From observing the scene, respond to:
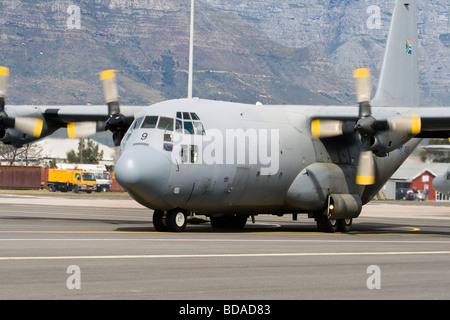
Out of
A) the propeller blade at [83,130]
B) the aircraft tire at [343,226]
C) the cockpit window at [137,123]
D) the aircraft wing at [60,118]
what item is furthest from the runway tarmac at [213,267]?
the propeller blade at [83,130]

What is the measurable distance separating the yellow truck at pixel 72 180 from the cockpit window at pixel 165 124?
2932 inches

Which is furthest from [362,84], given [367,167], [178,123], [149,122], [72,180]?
[72,180]

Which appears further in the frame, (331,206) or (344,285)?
(331,206)

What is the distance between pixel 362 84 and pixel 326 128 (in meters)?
2.06

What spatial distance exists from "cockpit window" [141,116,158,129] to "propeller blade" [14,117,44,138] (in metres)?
8.01

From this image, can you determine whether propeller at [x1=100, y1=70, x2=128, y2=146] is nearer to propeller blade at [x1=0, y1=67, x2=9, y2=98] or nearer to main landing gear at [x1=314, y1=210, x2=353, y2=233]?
propeller blade at [x1=0, y1=67, x2=9, y2=98]

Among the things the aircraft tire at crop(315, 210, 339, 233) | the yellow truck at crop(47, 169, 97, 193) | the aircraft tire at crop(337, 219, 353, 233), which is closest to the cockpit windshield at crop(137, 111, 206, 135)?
Result: the aircraft tire at crop(315, 210, 339, 233)

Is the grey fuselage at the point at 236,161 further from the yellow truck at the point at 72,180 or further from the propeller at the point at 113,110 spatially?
the yellow truck at the point at 72,180

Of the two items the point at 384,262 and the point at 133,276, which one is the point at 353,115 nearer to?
the point at 384,262

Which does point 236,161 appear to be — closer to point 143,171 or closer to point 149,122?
point 149,122

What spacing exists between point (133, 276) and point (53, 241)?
732 cm

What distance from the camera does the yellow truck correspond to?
3851 inches

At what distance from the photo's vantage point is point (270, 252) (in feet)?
60.9

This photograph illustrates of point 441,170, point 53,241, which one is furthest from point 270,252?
point 441,170
